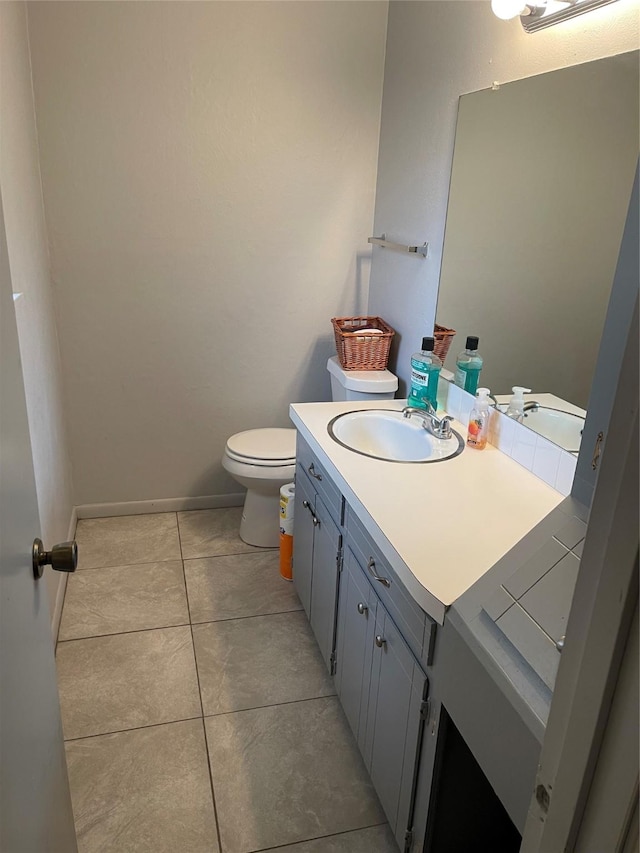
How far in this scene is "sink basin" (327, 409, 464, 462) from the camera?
202 cm

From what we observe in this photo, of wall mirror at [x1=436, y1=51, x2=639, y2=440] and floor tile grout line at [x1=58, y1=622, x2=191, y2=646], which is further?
floor tile grout line at [x1=58, y1=622, x2=191, y2=646]

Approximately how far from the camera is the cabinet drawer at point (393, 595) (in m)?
1.26

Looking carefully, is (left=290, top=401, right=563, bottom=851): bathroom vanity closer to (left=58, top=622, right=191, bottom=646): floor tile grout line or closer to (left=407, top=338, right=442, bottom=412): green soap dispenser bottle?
(left=407, top=338, right=442, bottom=412): green soap dispenser bottle

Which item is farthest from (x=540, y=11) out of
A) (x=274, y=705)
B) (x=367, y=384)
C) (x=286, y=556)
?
(x=274, y=705)

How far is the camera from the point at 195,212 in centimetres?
276

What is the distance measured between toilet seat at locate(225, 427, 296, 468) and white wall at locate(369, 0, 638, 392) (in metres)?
0.59

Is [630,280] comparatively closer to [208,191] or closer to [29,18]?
[208,191]

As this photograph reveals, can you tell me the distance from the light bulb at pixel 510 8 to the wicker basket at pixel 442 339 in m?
0.92

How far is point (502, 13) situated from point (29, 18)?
1.81 metres

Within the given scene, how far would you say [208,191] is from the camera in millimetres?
2744

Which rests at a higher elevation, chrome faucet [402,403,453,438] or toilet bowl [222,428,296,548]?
chrome faucet [402,403,453,438]

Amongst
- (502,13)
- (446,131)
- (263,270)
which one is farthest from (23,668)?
(263,270)

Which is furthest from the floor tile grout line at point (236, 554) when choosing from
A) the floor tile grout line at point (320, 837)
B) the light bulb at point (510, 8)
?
the light bulb at point (510, 8)

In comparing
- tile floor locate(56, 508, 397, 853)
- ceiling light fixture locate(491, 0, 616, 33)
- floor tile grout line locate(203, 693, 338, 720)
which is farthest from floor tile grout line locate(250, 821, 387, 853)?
ceiling light fixture locate(491, 0, 616, 33)
